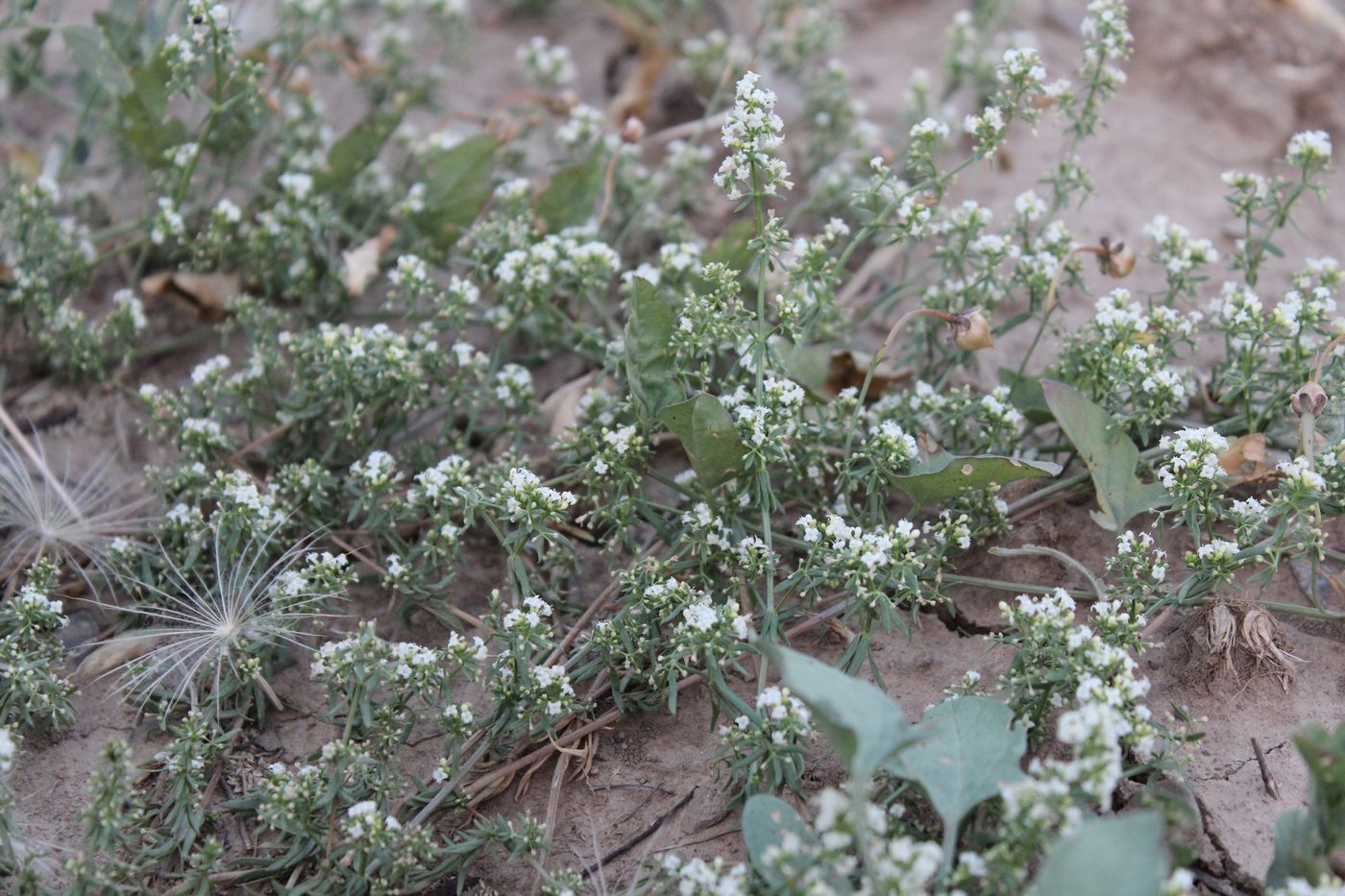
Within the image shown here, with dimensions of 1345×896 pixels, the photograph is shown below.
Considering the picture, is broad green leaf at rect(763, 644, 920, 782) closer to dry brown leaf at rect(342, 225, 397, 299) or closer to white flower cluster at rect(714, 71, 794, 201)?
white flower cluster at rect(714, 71, 794, 201)

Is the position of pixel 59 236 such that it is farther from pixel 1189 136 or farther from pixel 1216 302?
pixel 1189 136

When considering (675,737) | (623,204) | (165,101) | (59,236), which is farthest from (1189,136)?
(59,236)

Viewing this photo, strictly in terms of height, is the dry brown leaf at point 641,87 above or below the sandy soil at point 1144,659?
above

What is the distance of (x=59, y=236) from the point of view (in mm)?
3895

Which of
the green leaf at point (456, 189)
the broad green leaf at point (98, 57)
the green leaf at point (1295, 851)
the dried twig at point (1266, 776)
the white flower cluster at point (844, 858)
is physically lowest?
the dried twig at point (1266, 776)

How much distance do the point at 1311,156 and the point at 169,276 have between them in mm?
3541

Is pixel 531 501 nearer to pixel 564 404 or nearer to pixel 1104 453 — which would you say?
pixel 564 404

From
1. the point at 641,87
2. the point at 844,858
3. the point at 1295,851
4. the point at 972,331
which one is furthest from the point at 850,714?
the point at 641,87

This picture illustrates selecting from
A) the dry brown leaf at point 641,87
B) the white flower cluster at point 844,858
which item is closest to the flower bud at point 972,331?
the white flower cluster at point 844,858

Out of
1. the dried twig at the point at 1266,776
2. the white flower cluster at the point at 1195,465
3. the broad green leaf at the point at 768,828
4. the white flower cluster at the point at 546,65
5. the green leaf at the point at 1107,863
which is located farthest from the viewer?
the white flower cluster at the point at 546,65

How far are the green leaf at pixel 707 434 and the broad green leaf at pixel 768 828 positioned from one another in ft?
2.85

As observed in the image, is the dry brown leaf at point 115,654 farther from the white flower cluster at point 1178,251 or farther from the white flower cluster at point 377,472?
the white flower cluster at point 1178,251

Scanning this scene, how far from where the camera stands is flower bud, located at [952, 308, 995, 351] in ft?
10.1

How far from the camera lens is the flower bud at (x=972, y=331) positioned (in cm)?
307
